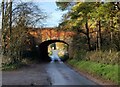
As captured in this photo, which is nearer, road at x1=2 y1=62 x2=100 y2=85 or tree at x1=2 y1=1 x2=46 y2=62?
road at x1=2 y1=62 x2=100 y2=85

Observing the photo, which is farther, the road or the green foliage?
the green foliage

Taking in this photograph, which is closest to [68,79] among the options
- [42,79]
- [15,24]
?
[42,79]

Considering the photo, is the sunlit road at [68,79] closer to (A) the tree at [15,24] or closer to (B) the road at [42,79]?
(B) the road at [42,79]

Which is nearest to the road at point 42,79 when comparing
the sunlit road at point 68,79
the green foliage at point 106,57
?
the sunlit road at point 68,79

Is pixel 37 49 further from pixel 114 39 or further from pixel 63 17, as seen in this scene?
pixel 114 39

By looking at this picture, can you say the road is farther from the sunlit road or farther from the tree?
the tree

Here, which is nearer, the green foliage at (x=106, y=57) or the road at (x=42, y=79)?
the road at (x=42, y=79)

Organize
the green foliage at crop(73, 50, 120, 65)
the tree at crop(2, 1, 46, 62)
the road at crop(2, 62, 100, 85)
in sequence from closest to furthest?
the road at crop(2, 62, 100, 85), the green foliage at crop(73, 50, 120, 65), the tree at crop(2, 1, 46, 62)

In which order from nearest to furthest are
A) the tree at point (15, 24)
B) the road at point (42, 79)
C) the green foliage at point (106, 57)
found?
the road at point (42, 79), the green foliage at point (106, 57), the tree at point (15, 24)

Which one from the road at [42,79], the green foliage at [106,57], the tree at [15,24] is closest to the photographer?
the road at [42,79]

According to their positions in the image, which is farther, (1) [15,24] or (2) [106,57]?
(1) [15,24]

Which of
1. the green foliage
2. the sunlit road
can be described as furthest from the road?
the green foliage

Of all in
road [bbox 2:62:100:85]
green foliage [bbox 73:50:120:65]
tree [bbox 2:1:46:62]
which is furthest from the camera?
tree [bbox 2:1:46:62]

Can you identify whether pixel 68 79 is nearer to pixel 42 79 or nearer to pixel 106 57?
pixel 42 79
